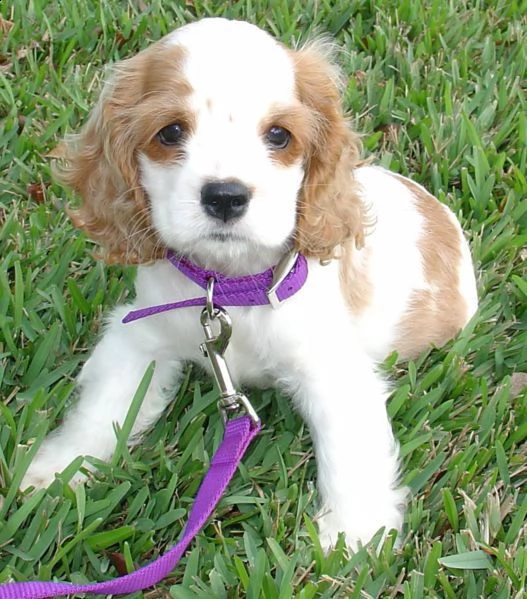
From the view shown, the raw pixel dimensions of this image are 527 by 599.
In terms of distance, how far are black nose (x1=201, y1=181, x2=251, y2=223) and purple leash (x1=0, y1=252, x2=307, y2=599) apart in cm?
44

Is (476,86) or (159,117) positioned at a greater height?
(159,117)

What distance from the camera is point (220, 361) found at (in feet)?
9.55

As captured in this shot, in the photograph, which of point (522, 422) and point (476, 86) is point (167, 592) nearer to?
point (522, 422)

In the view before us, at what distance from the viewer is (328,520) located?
3.05 m

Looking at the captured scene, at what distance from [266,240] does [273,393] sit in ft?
3.29

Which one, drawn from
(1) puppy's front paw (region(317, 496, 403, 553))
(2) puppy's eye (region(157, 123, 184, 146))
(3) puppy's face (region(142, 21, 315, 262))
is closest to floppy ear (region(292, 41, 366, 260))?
(3) puppy's face (region(142, 21, 315, 262))

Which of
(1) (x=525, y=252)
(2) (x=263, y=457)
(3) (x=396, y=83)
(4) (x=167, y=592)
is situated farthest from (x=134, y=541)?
(3) (x=396, y=83)

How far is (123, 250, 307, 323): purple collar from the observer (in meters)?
3.01

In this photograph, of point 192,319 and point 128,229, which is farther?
point 192,319

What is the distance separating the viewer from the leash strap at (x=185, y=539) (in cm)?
254

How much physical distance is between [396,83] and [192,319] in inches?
101

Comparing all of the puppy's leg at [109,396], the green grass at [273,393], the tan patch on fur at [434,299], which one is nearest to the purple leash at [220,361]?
the green grass at [273,393]

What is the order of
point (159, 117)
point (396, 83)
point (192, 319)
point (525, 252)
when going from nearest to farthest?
point (159, 117) < point (192, 319) < point (525, 252) < point (396, 83)

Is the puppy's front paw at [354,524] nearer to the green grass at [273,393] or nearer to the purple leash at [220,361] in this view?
the green grass at [273,393]
